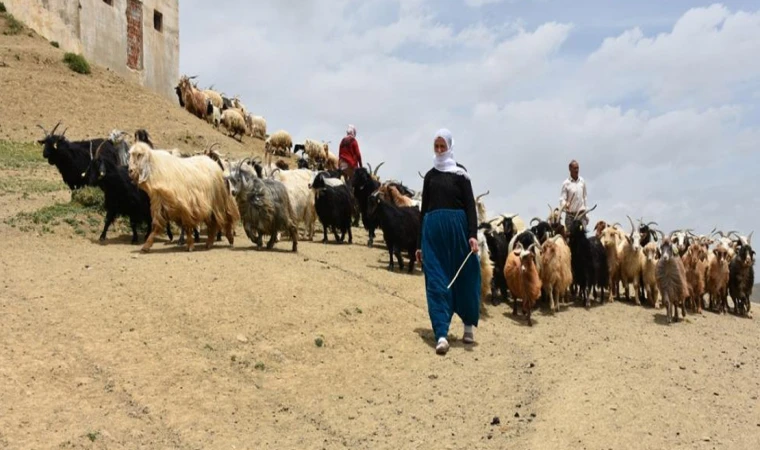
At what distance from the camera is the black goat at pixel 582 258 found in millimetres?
11984

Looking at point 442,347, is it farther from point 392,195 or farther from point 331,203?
point 331,203

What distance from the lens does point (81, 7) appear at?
93.1ft

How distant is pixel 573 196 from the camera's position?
1207cm

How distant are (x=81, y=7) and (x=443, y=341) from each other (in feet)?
84.7

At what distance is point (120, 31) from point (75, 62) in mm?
6070

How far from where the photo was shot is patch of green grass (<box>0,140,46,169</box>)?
16.4 metres

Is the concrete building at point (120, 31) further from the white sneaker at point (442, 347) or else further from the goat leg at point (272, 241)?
the white sneaker at point (442, 347)

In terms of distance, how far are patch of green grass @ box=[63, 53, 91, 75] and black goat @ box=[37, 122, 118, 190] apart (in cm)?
1345

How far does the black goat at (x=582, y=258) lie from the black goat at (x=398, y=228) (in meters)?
2.54

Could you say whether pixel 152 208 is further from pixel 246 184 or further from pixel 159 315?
pixel 159 315

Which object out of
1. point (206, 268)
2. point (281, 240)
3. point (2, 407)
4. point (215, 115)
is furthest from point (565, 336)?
point (215, 115)

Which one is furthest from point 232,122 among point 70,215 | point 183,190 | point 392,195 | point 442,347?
point 442,347

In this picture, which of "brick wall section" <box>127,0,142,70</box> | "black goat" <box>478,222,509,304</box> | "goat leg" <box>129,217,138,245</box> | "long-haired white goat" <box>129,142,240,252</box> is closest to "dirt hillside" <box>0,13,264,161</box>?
"brick wall section" <box>127,0,142,70</box>

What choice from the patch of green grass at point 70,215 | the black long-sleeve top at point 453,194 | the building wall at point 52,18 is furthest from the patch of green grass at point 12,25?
the black long-sleeve top at point 453,194
